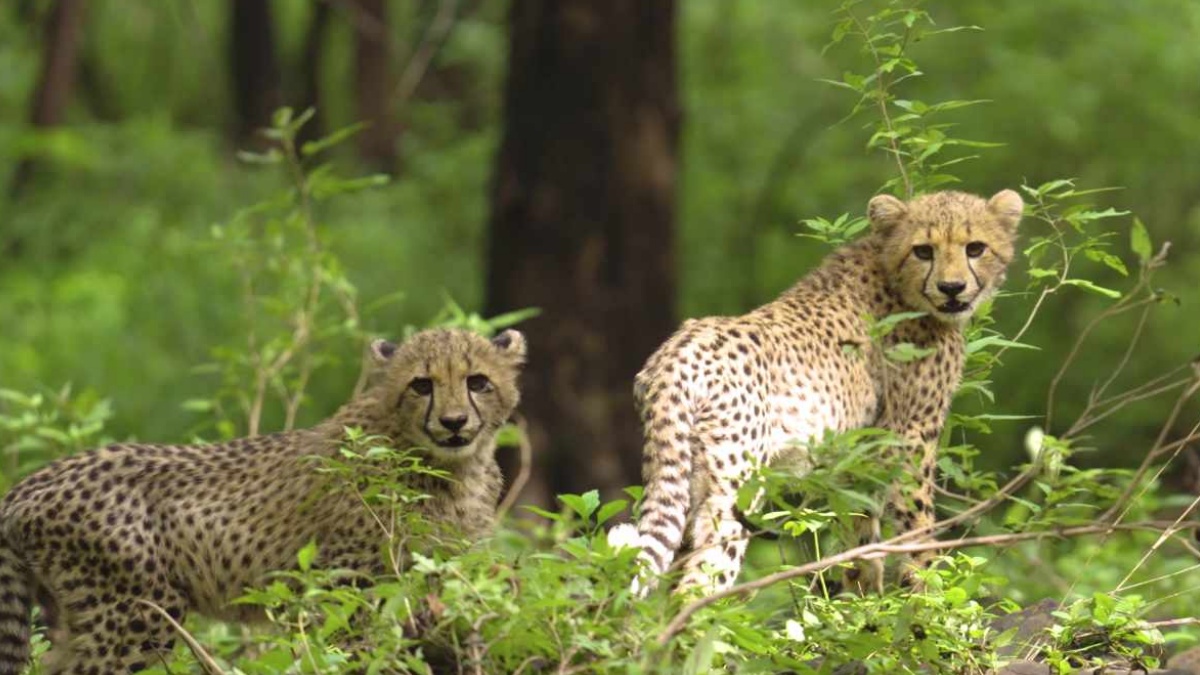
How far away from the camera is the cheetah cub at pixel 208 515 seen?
667 cm

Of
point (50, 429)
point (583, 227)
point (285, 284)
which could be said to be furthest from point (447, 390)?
point (583, 227)

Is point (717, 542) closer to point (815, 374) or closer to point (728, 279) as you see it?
point (815, 374)

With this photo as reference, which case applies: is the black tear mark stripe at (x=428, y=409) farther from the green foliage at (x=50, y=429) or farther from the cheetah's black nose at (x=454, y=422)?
the green foliage at (x=50, y=429)

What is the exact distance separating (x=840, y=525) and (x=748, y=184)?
11340 millimetres

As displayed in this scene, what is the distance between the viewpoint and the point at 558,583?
5.44 metres

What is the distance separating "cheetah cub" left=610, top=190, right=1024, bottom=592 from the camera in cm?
637

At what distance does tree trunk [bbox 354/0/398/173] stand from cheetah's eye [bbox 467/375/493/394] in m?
15.7

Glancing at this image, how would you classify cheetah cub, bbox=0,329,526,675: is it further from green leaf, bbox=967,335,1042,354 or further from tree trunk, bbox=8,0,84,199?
tree trunk, bbox=8,0,84,199

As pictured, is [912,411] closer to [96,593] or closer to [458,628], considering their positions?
[458,628]

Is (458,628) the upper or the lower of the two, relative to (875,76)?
lower

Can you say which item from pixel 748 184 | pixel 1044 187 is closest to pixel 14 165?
pixel 748 184

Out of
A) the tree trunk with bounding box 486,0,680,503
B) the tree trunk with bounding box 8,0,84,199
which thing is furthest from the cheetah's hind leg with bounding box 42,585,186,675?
the tree trunk with bounding box 8,0,84,199

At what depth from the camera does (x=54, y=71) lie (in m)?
17.0

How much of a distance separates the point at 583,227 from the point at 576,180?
277 millimetres
